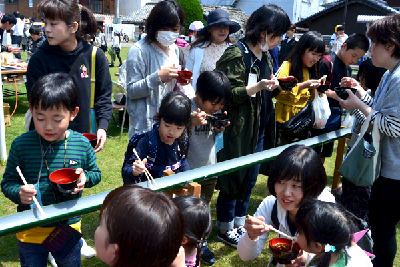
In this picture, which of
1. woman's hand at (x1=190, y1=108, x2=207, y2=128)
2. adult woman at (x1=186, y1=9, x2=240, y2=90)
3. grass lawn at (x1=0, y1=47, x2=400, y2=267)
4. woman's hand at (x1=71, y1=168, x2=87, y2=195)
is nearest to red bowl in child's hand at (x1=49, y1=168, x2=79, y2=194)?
woman's hand at (x1=71, y1=168, x2=87, y2=195)

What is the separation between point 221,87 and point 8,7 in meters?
56.8

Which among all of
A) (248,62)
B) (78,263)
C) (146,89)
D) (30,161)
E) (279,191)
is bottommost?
(78,263)

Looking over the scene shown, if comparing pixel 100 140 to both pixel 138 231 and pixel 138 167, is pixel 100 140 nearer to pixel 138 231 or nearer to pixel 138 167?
pixel 138 167

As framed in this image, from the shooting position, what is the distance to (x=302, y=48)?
3.49m

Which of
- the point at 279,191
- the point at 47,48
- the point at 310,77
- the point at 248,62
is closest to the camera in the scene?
the point at 279,191

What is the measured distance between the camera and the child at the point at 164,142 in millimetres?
2357

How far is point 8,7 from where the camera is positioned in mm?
49188

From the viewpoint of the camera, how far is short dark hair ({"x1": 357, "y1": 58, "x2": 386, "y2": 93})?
3.60 metres

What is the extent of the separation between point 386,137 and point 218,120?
1.20 metres

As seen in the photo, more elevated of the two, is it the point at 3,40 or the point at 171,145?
the point at 3,40

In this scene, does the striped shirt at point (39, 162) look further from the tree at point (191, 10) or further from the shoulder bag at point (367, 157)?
the tree at point (191, 10)

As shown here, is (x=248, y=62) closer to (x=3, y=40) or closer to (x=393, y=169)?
(x=393, y=169)

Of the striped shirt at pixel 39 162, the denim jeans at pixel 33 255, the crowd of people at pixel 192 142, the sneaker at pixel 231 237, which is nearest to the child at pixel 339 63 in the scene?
the crowd of people at pixel 192 142

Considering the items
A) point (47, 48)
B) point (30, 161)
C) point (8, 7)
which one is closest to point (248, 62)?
point (47, 48)
